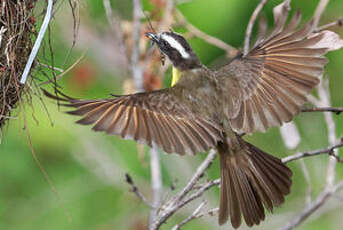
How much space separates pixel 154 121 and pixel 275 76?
0.68m

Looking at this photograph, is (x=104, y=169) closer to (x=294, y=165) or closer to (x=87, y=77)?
(x=87, y=77)

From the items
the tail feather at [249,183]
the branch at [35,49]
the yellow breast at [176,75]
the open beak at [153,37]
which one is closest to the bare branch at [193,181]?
the tail feather at [249,183]

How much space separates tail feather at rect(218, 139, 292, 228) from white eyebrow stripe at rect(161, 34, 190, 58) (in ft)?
1.61

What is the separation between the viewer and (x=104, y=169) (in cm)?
544

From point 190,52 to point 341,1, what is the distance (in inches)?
117

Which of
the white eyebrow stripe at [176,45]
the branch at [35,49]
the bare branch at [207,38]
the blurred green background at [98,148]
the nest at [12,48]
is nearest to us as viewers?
the branch at [35,49]

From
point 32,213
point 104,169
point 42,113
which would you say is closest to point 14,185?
point 32,213

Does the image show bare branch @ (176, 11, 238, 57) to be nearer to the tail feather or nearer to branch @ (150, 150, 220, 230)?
the tail feather

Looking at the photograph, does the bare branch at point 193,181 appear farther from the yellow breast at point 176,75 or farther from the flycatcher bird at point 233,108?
the yellow breast at point 176,75

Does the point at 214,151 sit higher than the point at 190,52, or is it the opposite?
the point at 190,52

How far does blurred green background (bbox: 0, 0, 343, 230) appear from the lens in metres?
6.04

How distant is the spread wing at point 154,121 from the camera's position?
326cm

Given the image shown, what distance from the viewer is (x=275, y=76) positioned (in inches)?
144

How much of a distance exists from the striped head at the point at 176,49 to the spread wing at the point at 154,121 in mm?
238
